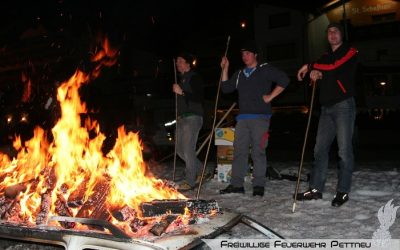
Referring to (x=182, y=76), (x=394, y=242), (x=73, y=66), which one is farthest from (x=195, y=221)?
(x=73, y=66)

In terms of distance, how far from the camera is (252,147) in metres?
6.86

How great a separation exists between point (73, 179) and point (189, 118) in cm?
326

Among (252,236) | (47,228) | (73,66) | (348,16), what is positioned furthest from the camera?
(348,16)

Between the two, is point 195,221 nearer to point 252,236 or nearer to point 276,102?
point 252,236

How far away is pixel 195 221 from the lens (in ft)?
11.4

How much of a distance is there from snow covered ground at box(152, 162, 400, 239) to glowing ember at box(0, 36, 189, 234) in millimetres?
1184

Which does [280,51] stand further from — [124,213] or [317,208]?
[124,213]

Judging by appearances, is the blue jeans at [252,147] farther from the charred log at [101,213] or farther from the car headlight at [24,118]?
the car headlight at [24,118]

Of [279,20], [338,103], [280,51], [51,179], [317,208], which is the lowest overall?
[317,208]

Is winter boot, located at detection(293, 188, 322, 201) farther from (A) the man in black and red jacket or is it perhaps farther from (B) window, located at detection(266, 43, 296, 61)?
(B) window, located at detection(266, 43, 296, 61)

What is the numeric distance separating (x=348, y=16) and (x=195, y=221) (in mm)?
39713

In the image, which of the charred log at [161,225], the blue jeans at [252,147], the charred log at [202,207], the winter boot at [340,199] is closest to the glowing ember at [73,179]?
the charred log at [161,225]

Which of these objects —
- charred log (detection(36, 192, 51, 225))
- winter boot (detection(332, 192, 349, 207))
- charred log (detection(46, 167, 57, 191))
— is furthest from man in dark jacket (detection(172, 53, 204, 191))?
charred log (detection(36, 192, 51, 225))

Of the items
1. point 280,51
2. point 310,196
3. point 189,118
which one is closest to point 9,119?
point 189,118
